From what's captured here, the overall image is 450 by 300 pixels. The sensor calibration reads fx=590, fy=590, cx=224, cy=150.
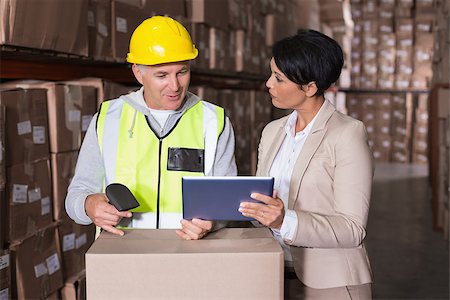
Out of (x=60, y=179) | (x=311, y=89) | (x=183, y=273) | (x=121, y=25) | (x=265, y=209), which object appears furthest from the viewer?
(x=121, y=25)

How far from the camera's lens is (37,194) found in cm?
279

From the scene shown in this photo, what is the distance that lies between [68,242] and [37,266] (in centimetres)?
32

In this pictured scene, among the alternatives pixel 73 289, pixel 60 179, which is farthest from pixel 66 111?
pixel 73 289

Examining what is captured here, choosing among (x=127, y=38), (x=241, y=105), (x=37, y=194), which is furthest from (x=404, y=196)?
(x=37, y=194)

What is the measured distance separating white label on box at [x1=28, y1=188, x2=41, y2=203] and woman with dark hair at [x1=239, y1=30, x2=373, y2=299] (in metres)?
1.30

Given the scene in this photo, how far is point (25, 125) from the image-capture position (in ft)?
8.78

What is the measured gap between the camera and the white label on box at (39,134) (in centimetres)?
277

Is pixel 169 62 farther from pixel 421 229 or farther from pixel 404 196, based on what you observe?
pixel 404 196

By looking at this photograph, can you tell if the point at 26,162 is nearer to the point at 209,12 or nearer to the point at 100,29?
the point at 100,29

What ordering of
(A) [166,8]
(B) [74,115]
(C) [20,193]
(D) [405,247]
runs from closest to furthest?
(C) [20,193] → (B) [74,115] → (A) [166,8] → (D) [405,247]

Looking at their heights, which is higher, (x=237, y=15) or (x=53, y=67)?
(x=237, y=15)

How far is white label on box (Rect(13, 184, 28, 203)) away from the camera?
2.61 meters

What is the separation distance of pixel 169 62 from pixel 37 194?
51.6 inches

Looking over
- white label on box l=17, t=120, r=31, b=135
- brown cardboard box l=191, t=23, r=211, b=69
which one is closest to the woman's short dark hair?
white label on box l=17, t=120, r=31, b=135
